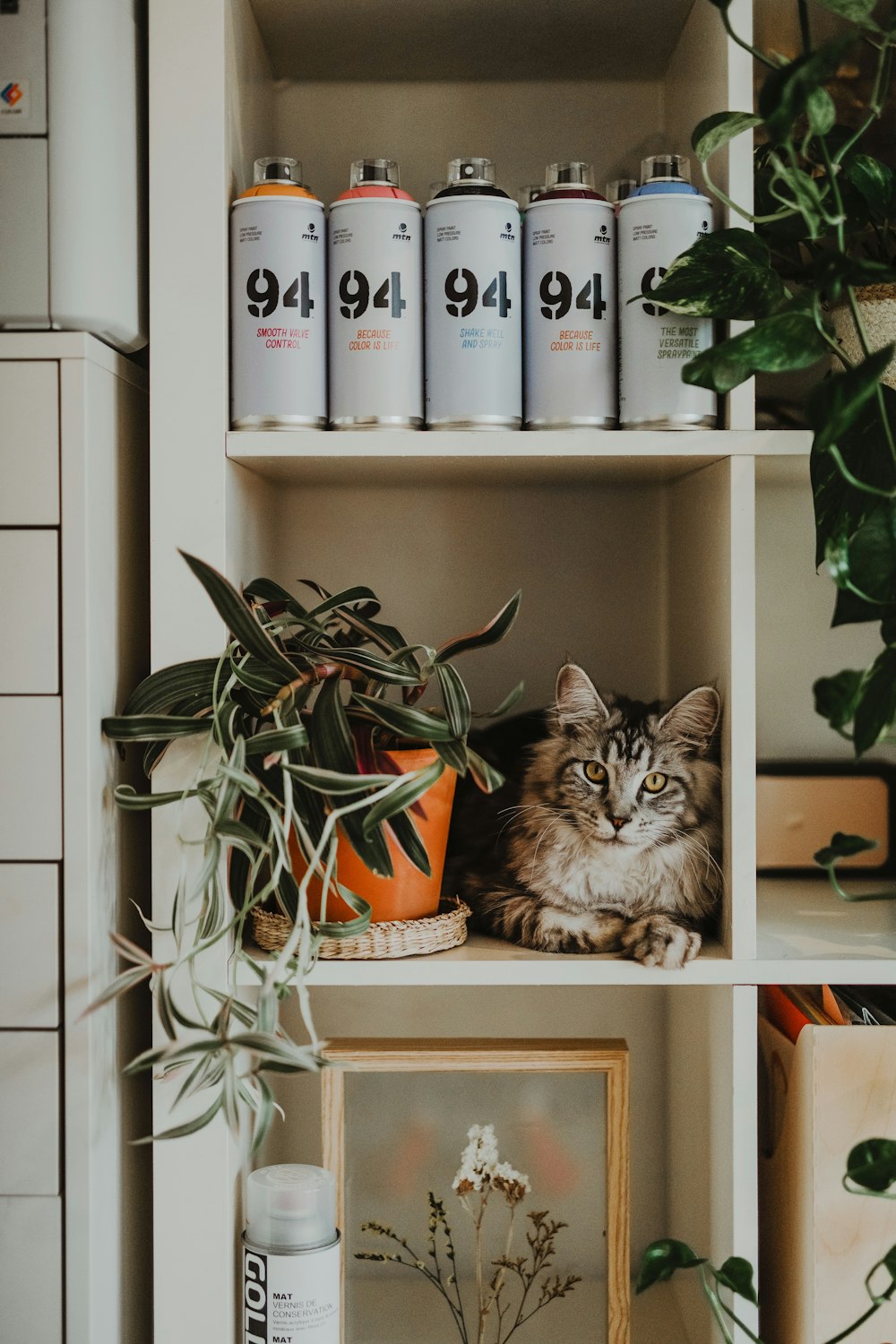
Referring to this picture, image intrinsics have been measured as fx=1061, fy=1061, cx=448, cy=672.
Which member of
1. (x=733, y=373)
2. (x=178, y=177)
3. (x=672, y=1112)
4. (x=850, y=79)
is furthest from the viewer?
(x=672, y=1112)

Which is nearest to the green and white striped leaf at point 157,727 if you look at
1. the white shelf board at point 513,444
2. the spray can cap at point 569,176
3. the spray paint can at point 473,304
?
the white shelf board at point 513,444

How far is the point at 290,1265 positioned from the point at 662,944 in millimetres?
438

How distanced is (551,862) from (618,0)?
34.6 inches

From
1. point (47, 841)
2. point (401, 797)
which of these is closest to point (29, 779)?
point (47, 841)

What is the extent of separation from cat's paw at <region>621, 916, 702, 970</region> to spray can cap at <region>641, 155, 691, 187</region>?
0.68 m

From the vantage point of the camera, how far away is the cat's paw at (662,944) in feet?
3.08

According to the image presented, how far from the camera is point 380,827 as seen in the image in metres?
0.92

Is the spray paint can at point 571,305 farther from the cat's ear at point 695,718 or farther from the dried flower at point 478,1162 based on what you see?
the dried flower at point 478,1162

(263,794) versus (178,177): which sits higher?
(178,177)

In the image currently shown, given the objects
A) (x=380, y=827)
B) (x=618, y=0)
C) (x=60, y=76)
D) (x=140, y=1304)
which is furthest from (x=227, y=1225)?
(x=618, y=0)

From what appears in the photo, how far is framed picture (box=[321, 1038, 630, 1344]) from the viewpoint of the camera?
1085mm

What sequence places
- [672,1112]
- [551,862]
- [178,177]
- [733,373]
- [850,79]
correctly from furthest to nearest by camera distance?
1. [672,1112]
2. [850,79]
3. [551,862]
4. [178,177]
5. [733,373]

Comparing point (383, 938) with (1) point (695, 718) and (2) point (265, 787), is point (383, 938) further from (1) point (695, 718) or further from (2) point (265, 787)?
(1) point (695, 718)

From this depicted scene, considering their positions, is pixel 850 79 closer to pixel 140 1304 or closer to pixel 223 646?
pixel 223 646
